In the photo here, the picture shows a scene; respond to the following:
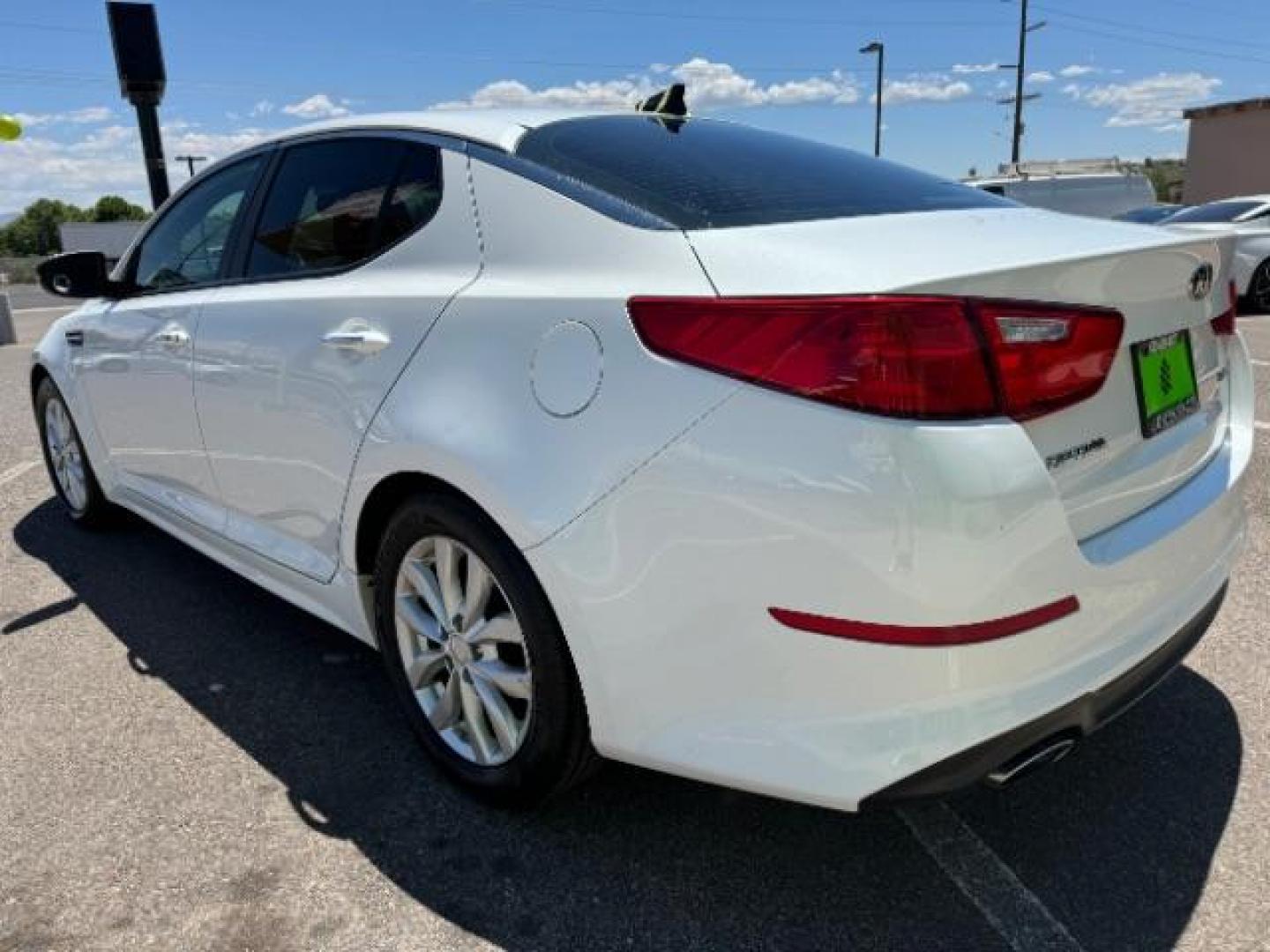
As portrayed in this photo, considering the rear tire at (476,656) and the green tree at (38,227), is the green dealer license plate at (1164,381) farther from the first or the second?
the green tree at (38,227)

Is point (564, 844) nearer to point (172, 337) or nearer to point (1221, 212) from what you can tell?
point (172, 337)

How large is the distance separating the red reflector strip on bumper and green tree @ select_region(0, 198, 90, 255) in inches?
3871

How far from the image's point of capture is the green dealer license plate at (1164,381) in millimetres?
1911

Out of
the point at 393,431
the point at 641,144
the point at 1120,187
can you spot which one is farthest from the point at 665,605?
the point at 1120,187

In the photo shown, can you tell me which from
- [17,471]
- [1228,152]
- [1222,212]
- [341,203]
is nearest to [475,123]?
[341,203]

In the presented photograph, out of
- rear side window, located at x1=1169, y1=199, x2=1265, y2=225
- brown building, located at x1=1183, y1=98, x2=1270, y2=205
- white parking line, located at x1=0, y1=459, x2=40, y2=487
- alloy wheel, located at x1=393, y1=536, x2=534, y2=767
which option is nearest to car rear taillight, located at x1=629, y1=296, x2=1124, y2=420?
alloy wheel, located at x1=393, y1=536, x2=534, y2=767

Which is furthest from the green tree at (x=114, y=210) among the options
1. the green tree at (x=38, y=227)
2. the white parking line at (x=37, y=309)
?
the white parking line at (x=37, y=309)

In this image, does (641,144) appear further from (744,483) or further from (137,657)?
(137,657)

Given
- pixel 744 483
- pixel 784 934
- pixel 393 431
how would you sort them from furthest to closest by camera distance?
pixel 393 431 → pixel 784 934 → pixel 744 483

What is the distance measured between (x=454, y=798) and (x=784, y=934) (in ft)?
2.91

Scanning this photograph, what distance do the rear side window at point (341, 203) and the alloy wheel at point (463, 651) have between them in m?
0.83

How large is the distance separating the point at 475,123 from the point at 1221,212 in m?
13.8

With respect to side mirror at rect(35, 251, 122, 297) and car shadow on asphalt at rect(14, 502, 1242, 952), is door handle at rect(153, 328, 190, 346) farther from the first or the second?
car shadow on asphalt at rect(14, 502, 1242, 952)

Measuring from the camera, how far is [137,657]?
10.9ft
